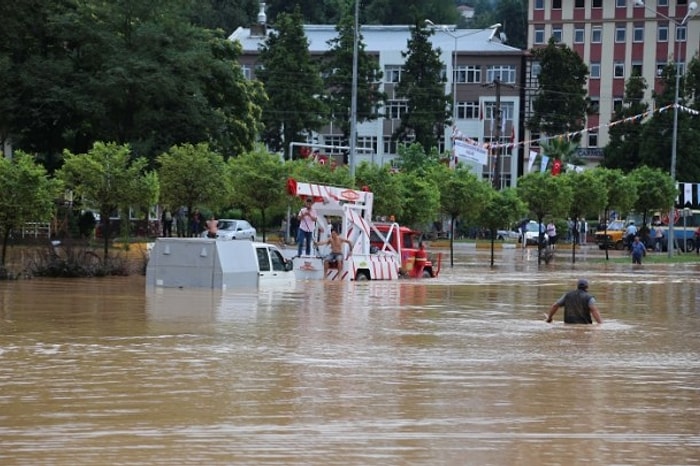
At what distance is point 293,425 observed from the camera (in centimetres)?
1093

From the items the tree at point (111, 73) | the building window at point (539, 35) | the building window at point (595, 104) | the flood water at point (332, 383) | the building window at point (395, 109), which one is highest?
the building window at point (539, 35)

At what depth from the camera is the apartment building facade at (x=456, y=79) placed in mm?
100812

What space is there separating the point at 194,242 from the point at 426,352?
431 inches

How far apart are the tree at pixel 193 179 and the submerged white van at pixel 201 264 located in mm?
9035

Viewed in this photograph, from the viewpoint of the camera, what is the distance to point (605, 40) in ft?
342

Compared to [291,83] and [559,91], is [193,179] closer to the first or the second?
[291,83]

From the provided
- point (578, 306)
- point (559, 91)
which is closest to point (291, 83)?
point (559, 91)

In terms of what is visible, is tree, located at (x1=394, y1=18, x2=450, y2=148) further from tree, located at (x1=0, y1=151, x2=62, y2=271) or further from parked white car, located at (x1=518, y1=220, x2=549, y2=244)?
tree, located at (x1=0, y1=151, x2=62, y2=271)

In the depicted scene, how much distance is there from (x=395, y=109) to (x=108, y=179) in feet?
235

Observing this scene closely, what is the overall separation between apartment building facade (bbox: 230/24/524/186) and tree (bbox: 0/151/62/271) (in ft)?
232

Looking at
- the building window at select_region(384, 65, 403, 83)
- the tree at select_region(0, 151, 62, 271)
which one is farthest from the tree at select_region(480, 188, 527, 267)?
the building window at select_region(384, 65, 403, 83)

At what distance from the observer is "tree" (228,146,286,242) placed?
1630 inches

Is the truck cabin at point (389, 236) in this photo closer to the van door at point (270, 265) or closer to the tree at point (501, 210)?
the van door at point (270, 265)

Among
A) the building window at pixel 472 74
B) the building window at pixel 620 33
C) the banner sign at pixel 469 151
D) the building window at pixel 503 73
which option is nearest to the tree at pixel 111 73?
the banner sign at pixel 469 151
